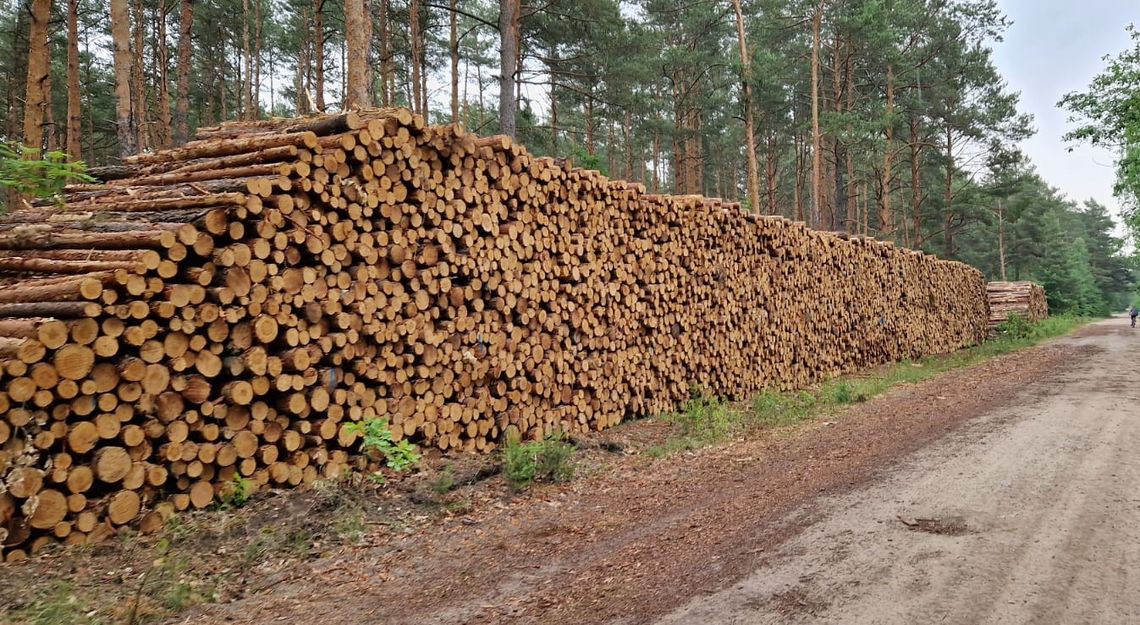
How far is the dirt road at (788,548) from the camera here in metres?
3.06

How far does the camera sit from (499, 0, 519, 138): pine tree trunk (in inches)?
548

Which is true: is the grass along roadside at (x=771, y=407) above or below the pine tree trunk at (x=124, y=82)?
below

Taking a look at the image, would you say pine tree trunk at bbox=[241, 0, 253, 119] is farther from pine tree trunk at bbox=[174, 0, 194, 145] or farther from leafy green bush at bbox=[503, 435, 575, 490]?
leafy green bush at bbox=[503, 435, 575, 490]

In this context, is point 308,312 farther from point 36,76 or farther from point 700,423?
point 36,76

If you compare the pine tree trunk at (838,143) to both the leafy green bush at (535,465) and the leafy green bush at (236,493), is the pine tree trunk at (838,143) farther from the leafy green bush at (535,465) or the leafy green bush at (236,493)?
the leafy green bush at (236,493)

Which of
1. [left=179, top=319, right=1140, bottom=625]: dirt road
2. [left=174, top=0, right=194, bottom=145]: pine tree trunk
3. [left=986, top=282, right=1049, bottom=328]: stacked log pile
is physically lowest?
[left=179, top=319, right=1140, bottom=625]: dirt road

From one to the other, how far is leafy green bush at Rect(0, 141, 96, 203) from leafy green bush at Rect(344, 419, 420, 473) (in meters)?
3.53

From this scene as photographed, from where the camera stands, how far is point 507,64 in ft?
46.3

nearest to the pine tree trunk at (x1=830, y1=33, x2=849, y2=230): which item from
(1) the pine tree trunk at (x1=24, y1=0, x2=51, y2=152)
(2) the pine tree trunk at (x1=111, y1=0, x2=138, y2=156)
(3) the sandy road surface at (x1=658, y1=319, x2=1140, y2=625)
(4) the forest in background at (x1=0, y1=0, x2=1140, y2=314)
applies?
(4) the forest in background at (x1=0, y1=0, x2=1140, y2=314)

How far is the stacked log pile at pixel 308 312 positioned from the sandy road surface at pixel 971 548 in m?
3.12

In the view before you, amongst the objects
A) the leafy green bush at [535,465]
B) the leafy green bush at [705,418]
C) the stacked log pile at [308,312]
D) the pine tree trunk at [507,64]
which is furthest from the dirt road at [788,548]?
the pine tree trunk at [507,64]

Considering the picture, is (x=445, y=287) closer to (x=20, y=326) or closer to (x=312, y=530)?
(x=312, y=530)

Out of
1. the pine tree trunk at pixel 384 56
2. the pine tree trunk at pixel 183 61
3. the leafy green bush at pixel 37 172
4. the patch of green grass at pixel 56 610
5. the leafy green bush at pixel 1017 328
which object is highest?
the pine tree trunk at pixel 384 56

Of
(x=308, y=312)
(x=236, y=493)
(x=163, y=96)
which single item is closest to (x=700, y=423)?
(x=308, y=312)
